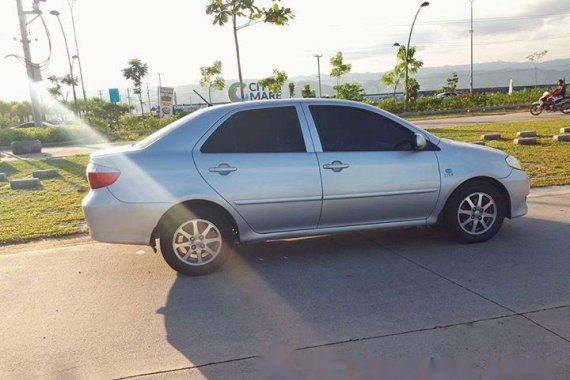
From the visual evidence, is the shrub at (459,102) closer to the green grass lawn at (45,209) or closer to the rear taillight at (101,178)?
the green grass lawn at (45,209)

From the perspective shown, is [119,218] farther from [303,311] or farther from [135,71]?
[135,71]

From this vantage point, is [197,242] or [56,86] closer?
[197,242]

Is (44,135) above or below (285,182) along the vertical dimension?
above

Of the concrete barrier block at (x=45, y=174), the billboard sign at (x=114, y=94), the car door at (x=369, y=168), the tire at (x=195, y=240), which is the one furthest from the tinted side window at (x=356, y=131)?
the billboard sign at (x=114, y=94)

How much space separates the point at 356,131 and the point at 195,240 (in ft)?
6.29

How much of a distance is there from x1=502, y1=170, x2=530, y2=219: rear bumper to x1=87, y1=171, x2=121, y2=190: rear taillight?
153 inches

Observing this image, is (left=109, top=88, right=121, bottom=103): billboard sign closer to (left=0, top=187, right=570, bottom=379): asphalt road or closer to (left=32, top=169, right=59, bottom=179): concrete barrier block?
(left=32, top=169, right=59, bottom=179): concrete barrier block

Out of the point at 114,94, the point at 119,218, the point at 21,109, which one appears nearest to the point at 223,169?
the point at 119,218

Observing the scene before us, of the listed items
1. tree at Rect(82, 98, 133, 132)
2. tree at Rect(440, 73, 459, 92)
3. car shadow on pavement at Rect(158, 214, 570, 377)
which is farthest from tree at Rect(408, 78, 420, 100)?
car shadow on pavement at Rect(158, 214, 570, 377)

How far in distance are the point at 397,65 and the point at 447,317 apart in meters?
38.6

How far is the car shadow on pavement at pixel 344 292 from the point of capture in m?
3.34

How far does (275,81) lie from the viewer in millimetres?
33281

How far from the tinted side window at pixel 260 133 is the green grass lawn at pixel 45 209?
2.94 m

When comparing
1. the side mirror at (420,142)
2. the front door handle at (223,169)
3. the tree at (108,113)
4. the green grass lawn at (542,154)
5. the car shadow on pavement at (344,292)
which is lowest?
the car shadow on pavement at (344,292)
